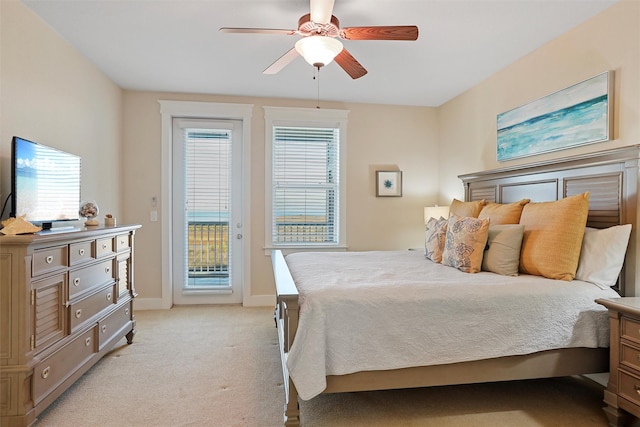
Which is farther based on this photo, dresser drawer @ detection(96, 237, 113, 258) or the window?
the window

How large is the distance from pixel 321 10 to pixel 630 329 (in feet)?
7.70

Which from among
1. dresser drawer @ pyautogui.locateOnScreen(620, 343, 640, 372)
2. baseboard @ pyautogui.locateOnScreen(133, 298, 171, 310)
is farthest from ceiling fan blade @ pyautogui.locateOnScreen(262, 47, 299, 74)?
baseboard @ pyautogui.locateOnScreen(133, 298, 171, 310)

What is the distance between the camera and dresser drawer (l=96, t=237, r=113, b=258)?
2.46 meters

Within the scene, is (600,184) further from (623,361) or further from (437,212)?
(437,212)

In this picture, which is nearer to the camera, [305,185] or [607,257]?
[607,257]

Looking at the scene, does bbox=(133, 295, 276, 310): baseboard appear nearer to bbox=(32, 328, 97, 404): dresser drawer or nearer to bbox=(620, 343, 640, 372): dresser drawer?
bbox=(32, 328, 97, 404): dresser drawer

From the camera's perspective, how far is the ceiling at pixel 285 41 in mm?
2328

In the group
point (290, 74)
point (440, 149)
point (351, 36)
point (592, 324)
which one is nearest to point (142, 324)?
point (290, 74)

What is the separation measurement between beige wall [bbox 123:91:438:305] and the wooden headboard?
166 cm

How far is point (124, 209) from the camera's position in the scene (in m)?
4.02

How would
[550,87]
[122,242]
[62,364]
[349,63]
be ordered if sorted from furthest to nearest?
[122,242] → [550,87] → [349,63] → [62,364]

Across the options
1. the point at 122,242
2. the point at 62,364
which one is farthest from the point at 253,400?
the point at 122,242

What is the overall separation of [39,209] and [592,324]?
11.2 ft

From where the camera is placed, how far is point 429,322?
1.86 metres
